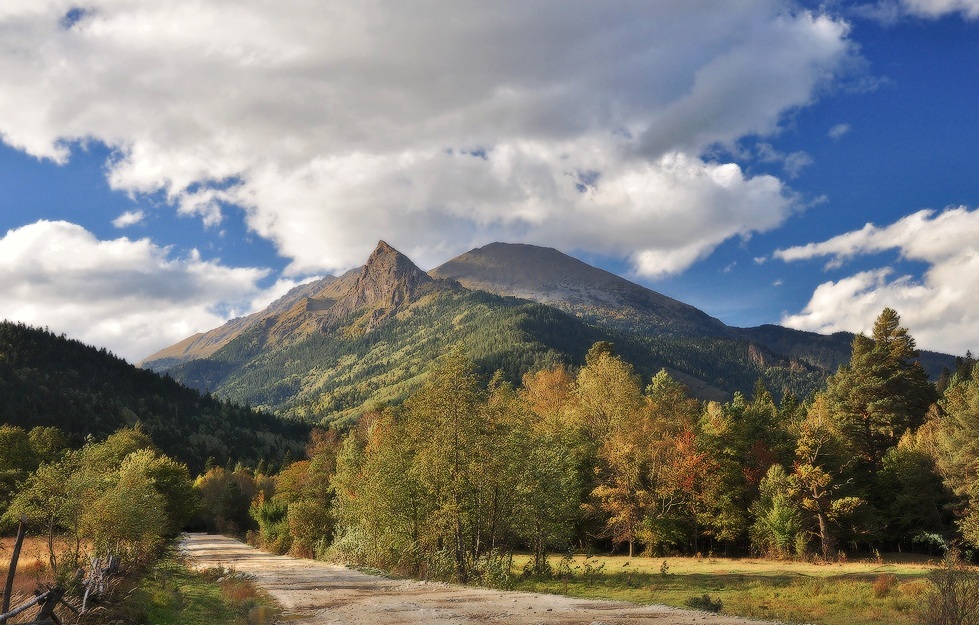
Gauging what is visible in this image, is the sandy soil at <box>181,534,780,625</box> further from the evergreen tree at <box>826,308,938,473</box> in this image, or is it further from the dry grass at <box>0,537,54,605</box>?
the evergreen tree at <box>826,308,938,473</box>

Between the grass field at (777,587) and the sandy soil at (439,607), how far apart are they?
404 centimetres

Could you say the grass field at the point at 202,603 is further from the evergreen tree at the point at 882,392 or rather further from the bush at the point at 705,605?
the evergreen tree at the point at 882,392

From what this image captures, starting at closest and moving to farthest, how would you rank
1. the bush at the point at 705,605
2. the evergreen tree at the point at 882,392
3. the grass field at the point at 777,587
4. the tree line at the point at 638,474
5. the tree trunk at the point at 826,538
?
the bush at the point at 705,605
the grass field at the point at 777,587
the tree line at the point at 638,474
the tree trunk at the point at 826,538
the evergreen tree at the point at 882,392

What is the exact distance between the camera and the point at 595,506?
63250 millimetres

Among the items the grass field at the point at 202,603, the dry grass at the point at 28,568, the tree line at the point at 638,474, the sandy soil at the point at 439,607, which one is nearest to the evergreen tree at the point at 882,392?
the tree line at the point at 638,474

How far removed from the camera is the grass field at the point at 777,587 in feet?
89.0

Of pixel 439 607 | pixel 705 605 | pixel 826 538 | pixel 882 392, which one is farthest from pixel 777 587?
pixel 882 392

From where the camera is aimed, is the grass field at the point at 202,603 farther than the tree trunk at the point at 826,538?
No

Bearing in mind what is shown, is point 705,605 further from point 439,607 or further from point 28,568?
point 28,568

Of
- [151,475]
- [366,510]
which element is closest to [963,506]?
[366,510]

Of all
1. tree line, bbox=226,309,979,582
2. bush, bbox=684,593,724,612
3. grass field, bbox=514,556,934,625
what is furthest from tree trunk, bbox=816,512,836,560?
bush, bbox=684,593,724,612

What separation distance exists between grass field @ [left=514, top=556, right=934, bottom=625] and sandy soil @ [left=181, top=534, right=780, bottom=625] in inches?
159

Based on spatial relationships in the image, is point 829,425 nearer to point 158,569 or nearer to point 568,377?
point 568,377

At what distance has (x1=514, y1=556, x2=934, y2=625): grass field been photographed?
89.0ft
